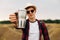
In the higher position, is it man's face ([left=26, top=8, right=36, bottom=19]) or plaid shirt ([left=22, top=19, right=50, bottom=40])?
man's face ([left=26, top=8, right=36, bottom=19])

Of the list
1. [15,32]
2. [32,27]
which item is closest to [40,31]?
[32,27]

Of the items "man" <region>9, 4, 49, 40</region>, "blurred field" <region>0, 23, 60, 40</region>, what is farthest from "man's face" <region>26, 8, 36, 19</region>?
"blurred field" <region>0, 23, 60, 40</region>

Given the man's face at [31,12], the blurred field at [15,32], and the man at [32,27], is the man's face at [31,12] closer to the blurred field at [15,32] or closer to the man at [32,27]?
the man at [32,27]

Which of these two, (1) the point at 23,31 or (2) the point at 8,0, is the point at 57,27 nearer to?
(1) the point at 23,31

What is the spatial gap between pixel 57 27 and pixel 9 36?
1.15 feet

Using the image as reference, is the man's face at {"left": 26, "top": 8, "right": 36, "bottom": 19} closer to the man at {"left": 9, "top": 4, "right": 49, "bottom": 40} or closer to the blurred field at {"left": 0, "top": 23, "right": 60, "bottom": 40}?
the man at {"left": 9, "top": 4, "right": 49, "bottom": 40}

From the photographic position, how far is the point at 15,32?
1117 mm

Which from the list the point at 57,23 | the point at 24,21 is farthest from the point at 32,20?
the point at 57,23

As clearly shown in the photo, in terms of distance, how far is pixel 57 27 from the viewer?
1138 mm

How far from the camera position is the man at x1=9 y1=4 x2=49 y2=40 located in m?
1.11

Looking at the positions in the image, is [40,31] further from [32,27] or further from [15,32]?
[15,32]

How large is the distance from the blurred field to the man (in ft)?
0.11

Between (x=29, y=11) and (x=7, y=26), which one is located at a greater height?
(x=29, y=11)

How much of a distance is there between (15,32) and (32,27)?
13 centimetres
